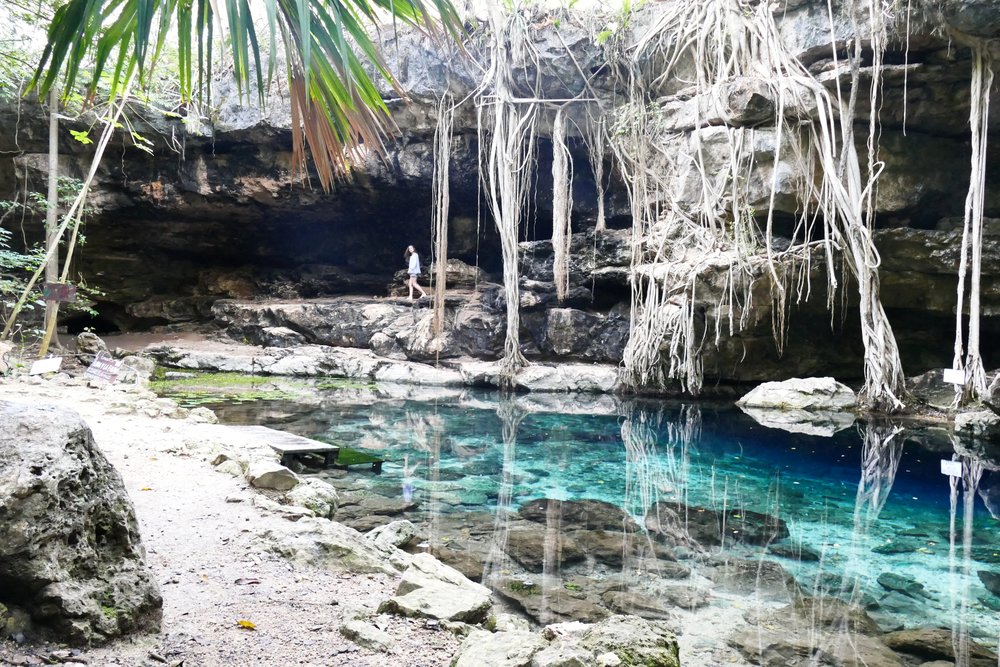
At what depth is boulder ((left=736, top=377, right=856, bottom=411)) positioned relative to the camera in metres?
7.83

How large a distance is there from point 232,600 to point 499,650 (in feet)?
2.52

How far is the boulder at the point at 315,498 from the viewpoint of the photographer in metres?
2.90

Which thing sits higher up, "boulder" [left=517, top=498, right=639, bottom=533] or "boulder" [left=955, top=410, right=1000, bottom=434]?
"boulder" [left=955, top=410, right=1000, bottom=434]

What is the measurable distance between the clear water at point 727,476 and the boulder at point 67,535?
7.30 feet

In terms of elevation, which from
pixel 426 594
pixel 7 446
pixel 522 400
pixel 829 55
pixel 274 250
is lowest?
pixel 522 400

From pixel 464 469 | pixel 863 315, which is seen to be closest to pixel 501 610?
pixel 464 469

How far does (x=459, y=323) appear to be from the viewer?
1070 cm

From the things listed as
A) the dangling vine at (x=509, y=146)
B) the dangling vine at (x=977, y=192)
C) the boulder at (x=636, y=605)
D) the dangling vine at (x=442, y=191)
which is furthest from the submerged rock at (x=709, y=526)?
the dangling vine at (x=442, y=191)

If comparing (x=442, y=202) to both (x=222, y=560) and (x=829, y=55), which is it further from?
(x=222, y=560)

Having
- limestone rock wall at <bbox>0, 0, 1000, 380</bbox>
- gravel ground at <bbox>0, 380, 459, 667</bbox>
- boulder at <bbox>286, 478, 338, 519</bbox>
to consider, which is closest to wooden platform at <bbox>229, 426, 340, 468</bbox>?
boulder at <bbox>286, 478, 338, 519</bbox>

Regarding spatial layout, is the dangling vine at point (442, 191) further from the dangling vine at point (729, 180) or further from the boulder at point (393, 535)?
the boulder at point (393, 535)

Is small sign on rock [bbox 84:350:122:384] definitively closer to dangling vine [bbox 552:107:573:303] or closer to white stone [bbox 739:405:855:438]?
dangling vine [bbox 552:107:573:303]

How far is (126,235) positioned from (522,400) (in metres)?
9.56

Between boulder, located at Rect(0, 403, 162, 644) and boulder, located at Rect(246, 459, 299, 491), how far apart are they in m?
1.50
